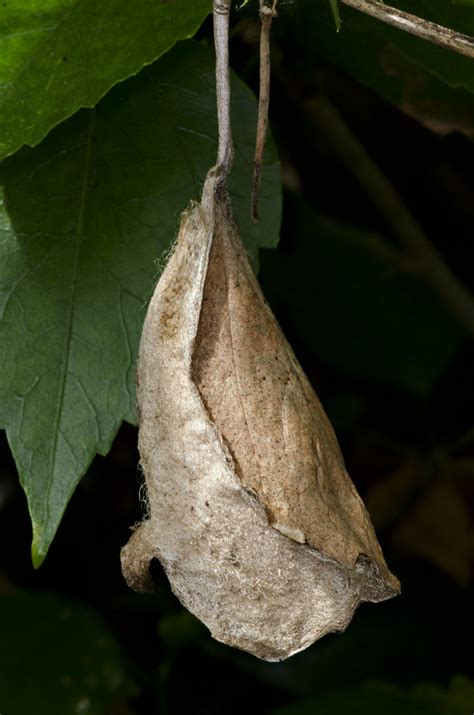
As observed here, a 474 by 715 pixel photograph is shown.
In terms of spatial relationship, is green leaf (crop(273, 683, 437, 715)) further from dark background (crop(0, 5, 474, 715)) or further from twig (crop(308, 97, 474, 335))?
twig (crop(308, 97, 474, 335))

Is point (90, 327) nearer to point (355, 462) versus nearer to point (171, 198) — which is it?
point (171, 198)

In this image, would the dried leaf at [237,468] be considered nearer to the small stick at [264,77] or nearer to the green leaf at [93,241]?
the small stick at [264,77]

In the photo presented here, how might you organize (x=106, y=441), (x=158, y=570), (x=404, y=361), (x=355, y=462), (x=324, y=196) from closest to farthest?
1. (x=106, y=441)
2. (x=158, y=570)
3. (x=404, y=361)
4. (x=324, y=196)
5. (x=355, y=462)

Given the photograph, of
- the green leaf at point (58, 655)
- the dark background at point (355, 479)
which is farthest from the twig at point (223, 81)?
the green leaf at point (58, 655)

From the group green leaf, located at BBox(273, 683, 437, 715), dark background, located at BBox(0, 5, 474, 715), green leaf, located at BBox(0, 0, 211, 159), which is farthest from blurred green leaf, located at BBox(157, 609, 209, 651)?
green leaf, located at BBox(0, 0, 211, 159)

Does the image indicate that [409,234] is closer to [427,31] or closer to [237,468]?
[427,31]

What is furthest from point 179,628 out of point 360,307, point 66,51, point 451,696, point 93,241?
point 66,51

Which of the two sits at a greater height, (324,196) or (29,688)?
(324,196)

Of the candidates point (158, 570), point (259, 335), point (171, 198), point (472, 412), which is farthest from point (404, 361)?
point (259, 335)
